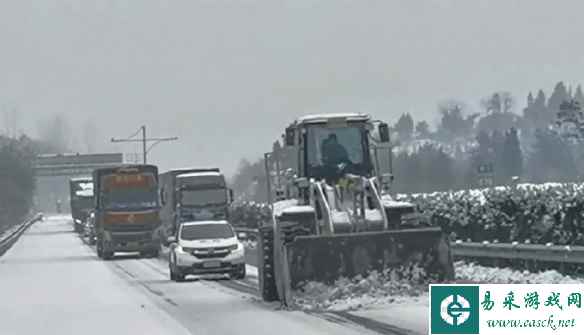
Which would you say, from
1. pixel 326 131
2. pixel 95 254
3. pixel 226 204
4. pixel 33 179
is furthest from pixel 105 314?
pixel 33 179

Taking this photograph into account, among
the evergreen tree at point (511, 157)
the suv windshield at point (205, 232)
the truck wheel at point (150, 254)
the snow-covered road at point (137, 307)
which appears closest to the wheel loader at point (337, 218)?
the snow-covered road at point (137, 307)

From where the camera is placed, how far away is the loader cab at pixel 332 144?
79.7ft

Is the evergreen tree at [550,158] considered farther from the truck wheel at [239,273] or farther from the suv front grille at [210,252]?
the suv front grille at [210,252]

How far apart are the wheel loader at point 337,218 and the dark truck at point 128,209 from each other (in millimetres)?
27193

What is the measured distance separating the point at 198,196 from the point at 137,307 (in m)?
30.7

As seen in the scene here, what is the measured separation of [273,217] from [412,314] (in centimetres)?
509

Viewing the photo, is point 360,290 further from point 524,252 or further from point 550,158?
point 550,158

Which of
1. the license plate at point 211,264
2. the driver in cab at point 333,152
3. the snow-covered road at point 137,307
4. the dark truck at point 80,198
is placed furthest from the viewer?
the dark truck at point 80,198

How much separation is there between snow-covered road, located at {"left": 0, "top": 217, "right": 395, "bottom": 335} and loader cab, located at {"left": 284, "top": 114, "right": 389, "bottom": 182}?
2639 millimetres

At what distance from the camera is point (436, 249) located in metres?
22.6

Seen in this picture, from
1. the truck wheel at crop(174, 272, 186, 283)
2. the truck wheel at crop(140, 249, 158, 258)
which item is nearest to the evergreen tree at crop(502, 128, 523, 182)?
the truck wheel at crop(140, 249, 158, 258)

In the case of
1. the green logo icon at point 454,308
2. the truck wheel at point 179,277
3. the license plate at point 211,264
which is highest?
the green logo icon at point 454,308

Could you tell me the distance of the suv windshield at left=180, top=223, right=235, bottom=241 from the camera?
115 feet

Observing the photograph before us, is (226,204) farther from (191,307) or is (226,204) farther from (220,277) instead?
(191,307)
